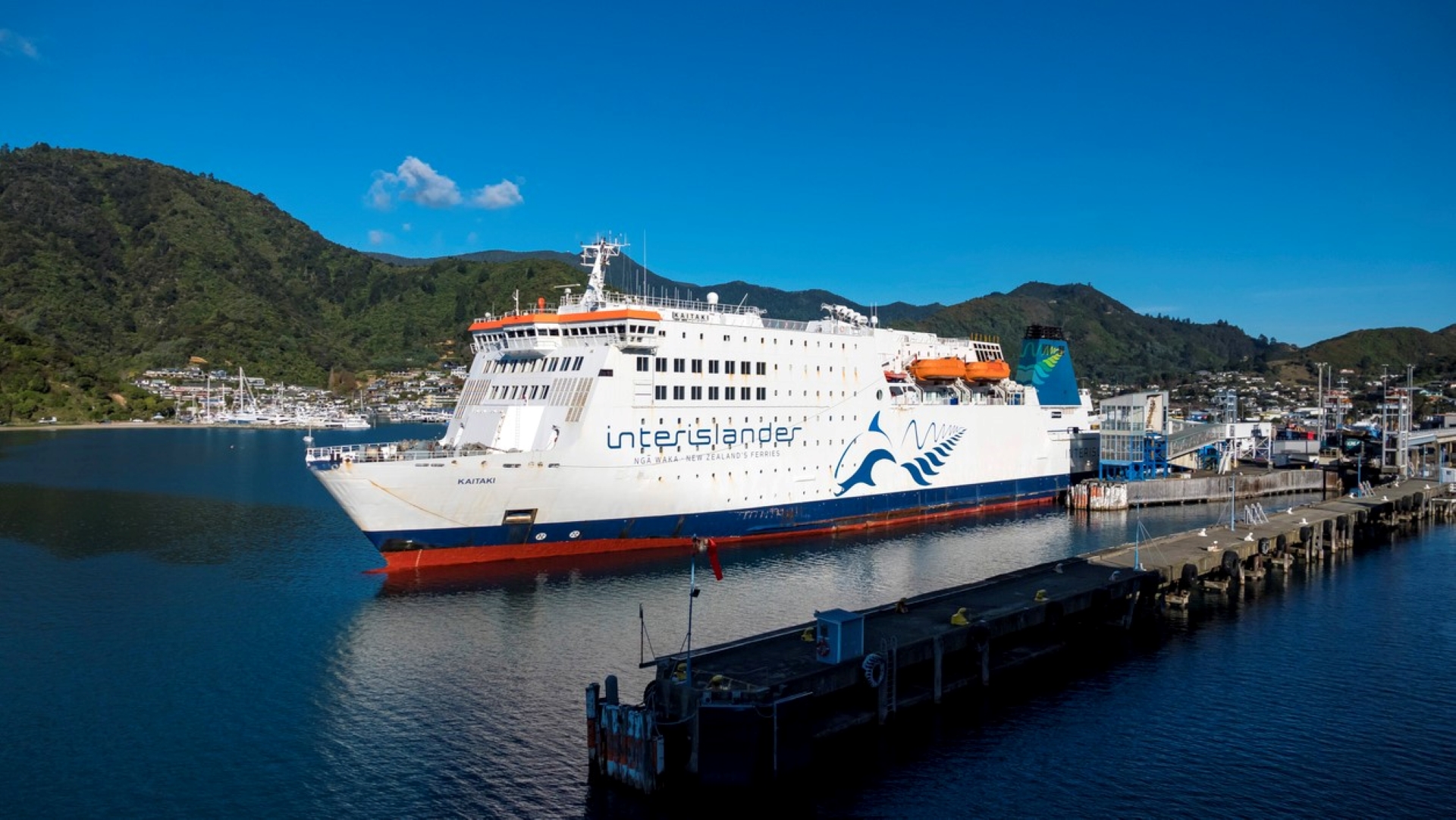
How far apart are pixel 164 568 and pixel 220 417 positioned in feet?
345

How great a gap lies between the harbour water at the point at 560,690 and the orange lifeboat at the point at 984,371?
10.3 metres

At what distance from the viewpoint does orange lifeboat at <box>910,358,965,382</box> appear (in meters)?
41.3

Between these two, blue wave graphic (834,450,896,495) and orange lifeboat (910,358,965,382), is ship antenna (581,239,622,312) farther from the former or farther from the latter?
orange lifeboat (910,358,965,382)

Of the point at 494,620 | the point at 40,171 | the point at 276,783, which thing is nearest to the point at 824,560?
the point at 494,620

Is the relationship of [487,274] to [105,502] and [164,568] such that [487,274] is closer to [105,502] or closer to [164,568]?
[105,502]

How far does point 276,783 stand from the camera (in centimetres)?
Result: 1514

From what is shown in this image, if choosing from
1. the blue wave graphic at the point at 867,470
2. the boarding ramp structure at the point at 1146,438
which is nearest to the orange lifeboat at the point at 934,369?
the blue wave graphic at the point at 867,470

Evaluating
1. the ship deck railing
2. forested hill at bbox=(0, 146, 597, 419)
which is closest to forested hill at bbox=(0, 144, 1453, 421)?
forested hill at bbox=(0, 146, 597, 419)

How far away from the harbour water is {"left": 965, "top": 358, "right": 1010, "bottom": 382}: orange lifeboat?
33.8 ft

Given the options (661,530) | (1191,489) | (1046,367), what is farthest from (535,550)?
(1191,489)

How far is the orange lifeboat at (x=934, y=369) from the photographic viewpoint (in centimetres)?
4134

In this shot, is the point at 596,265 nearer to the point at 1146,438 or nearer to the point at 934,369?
the point at 934,369

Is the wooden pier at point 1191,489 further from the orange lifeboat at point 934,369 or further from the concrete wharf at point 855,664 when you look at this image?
the concrete wharf at point 855,664

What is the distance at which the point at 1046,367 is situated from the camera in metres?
49.7
